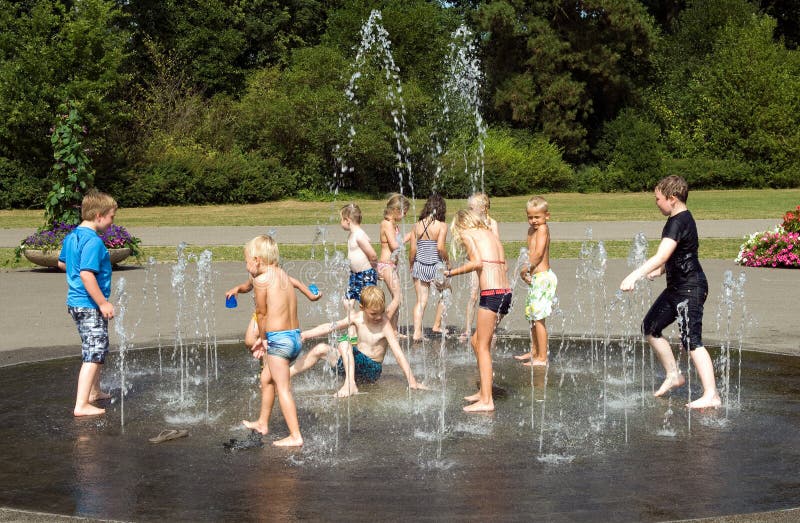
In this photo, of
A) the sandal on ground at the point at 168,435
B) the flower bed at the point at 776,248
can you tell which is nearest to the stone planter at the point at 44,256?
the flower bed at the point at 776,248

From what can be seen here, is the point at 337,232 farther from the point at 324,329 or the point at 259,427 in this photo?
the point at 259,427

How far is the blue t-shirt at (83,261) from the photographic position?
7039 mm

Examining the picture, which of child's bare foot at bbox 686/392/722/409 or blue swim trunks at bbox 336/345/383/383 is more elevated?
blue swim trunks at bbox 336/345/383/383

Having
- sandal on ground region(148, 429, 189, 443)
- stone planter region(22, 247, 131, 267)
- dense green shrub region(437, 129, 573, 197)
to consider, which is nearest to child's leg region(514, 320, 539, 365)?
sandal on ground region(148, 429, 189, 443)

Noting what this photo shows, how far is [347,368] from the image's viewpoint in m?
7.61

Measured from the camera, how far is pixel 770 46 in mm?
47656

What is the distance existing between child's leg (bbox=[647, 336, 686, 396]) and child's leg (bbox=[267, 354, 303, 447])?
277 cm

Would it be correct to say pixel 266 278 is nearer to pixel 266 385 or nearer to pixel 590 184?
pixel 266 385

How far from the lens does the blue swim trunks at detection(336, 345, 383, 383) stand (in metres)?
7.91

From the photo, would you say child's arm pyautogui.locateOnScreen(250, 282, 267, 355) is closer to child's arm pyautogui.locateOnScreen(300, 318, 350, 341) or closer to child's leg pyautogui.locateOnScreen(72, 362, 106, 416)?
child's arm pyautogui.locateOnScreen(300, 318, 350, 341)

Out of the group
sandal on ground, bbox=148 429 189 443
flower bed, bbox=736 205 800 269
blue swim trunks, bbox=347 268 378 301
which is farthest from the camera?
flower bed, bbox=736 205 800 269

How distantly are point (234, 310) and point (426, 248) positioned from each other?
328 cm

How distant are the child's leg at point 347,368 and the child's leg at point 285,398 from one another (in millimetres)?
1262

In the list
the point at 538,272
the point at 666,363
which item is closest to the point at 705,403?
the point at 666,363
